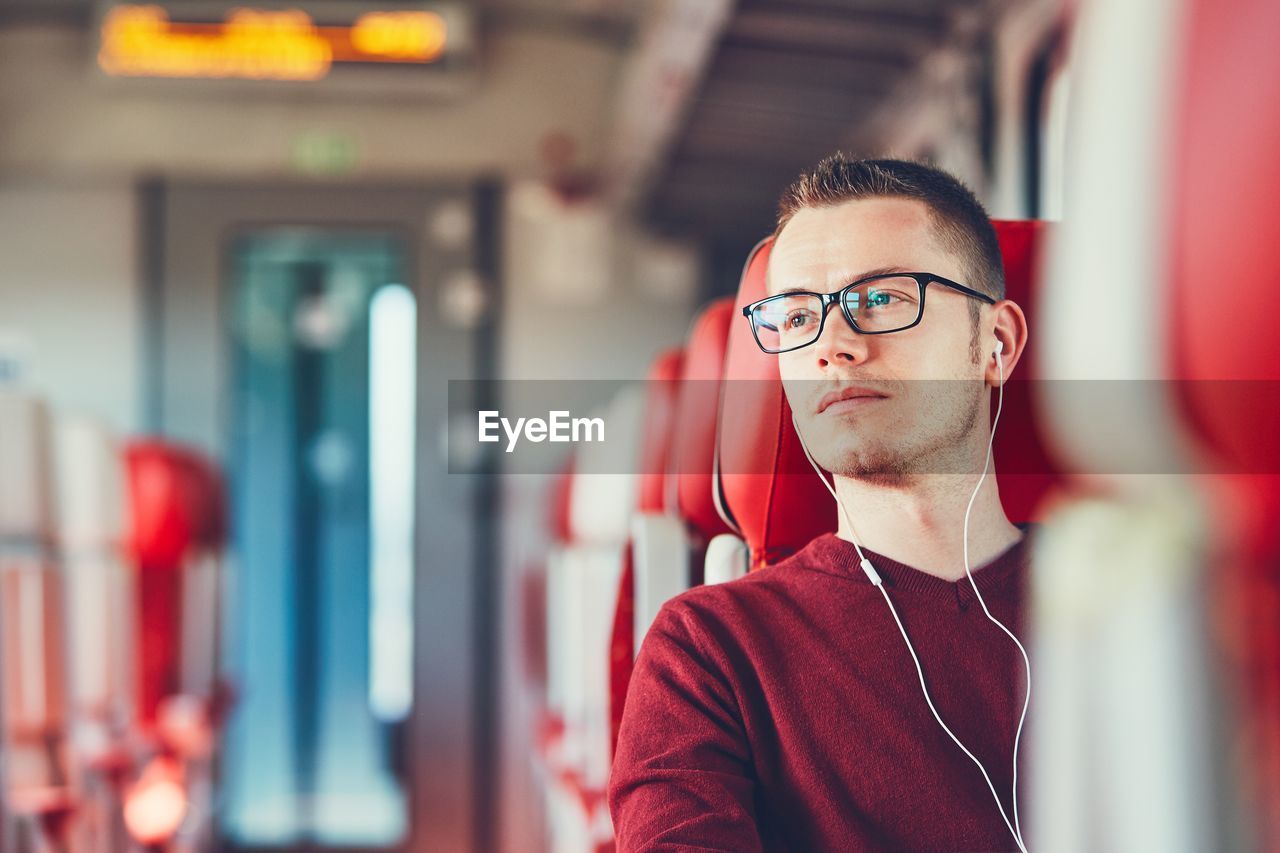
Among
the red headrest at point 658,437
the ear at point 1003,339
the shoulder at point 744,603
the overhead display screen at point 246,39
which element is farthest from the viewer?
the overhead display screen at point 246,39

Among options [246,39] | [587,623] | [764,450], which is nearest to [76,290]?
[246,39]

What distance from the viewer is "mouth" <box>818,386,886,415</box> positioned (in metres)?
0.78

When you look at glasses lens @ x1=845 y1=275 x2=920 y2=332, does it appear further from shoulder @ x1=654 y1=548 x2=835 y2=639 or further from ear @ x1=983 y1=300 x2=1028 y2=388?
shoulder @ x1=654 y1=548 x2=835 y2=639

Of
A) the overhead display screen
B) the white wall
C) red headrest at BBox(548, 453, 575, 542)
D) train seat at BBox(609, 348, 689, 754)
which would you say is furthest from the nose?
the white wall

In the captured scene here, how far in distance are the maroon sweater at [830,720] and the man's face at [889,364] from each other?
0.08 meters

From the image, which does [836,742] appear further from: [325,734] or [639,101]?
[325,734]

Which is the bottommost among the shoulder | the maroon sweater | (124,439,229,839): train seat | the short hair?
(124,439,229,839): train seat

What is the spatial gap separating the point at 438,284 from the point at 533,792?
1.86 m

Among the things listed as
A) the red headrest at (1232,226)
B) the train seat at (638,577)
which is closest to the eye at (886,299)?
the red headrest at (1232,226)

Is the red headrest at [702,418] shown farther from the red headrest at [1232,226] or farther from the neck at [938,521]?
the red headrest at [1232,226]

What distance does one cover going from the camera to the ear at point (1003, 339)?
0.75 meters

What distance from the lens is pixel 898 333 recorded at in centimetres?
77

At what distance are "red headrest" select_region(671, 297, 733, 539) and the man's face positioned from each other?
0.31m

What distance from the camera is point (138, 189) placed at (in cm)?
437
